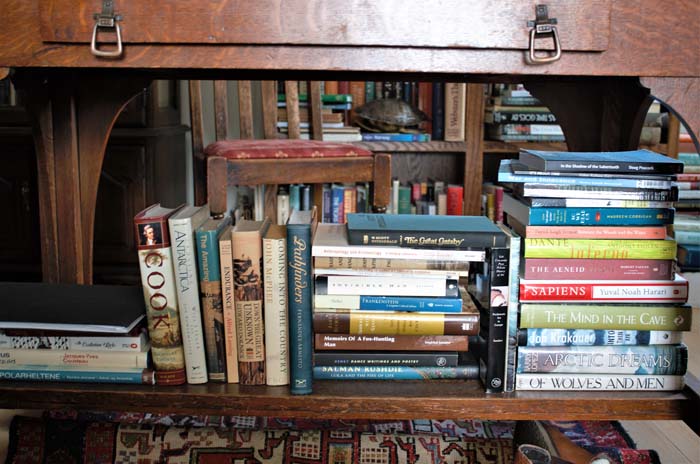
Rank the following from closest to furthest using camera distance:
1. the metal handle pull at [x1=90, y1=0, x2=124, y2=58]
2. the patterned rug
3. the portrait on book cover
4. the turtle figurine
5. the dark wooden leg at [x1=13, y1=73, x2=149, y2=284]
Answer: the metal handle pull at [x1=90, y1=0, x2=124, y2=58]
the portrait on book cover
the patterned rug
the dark wooden leg at [x1=13, y1=73, x2=149, y2=284]
the turtle figurine

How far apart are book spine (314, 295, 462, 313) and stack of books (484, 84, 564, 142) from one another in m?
2.06

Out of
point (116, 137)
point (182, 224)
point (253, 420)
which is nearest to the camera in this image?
point (182, 224)

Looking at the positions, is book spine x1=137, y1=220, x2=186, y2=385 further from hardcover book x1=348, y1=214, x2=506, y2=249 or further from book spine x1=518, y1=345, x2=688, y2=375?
book spine x1=518, y1=345, x2=688, y2=375

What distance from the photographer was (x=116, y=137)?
270 centimetres

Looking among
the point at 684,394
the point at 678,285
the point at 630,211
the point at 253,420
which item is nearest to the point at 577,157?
the point at 630,211

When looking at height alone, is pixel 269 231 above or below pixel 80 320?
above

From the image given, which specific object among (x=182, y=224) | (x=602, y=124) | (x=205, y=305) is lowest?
(x=205, y=305)

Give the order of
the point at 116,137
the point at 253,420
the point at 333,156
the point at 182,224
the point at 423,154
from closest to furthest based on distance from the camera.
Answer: the point at 182,224
the point at 253,420
the point at 333,156
the point at 116,137
the point at 423,154

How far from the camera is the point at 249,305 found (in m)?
1.00

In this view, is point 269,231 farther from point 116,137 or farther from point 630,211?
point 116,137

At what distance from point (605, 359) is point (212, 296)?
542 mm

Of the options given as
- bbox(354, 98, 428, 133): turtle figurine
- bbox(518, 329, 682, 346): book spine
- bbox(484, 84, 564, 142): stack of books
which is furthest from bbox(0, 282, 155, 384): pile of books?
bbox(484, 84, 564, 142): stack of books

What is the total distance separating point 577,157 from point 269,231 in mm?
430

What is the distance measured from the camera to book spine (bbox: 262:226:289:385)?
984 mm
